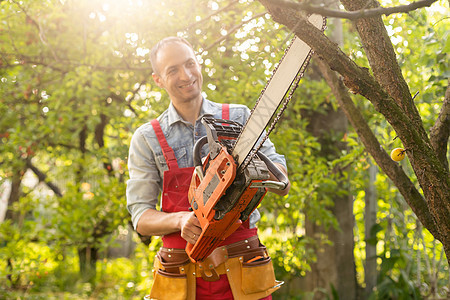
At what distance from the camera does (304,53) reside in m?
1.20

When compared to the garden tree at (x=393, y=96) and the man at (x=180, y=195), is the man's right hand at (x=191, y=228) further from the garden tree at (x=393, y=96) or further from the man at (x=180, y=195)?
the garden tree at (x=393, y=96)

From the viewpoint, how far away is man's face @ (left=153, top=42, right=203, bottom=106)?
185 cm

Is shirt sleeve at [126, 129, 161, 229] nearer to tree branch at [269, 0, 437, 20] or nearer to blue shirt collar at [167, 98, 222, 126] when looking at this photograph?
blue shirt collar at [167, 98, 222, 126]

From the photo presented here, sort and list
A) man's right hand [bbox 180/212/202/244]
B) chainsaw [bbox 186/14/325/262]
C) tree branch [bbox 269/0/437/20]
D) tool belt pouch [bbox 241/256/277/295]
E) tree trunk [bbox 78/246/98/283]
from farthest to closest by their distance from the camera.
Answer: tree trunk [bbox 78/246/98/283] < tool belt pouch [bbox 241/256/277/295] < man's right hand [bbox 180/212/202/244] < chainsaw [bbox 186/14/325/262] < tree branch [bbox 269/0/437/20]

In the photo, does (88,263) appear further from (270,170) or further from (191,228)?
(270,170)

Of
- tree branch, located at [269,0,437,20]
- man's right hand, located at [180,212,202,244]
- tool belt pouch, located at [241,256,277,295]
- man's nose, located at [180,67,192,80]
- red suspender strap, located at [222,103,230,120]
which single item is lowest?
tool belt pouch, located at [241,256,277,295]

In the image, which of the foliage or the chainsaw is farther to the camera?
the foliage

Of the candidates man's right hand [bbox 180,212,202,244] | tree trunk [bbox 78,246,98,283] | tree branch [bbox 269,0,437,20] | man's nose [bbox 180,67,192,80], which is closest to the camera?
tree branch [bbox 269,0,437,20]

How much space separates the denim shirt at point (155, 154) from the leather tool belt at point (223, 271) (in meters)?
0.16

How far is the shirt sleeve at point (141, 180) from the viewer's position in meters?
1.79

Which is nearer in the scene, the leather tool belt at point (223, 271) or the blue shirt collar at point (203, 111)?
the leather tool belt at point (223, 271)

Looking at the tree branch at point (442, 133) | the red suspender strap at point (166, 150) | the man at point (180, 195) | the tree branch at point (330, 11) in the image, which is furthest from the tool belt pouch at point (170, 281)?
the tree branch at point (330, 11)

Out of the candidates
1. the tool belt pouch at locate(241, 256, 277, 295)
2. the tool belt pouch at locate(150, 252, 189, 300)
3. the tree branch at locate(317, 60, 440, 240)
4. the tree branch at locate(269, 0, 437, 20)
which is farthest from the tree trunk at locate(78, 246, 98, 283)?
the tree branch at locate(269, 0, 437, 20)

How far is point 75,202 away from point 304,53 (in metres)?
3.64
